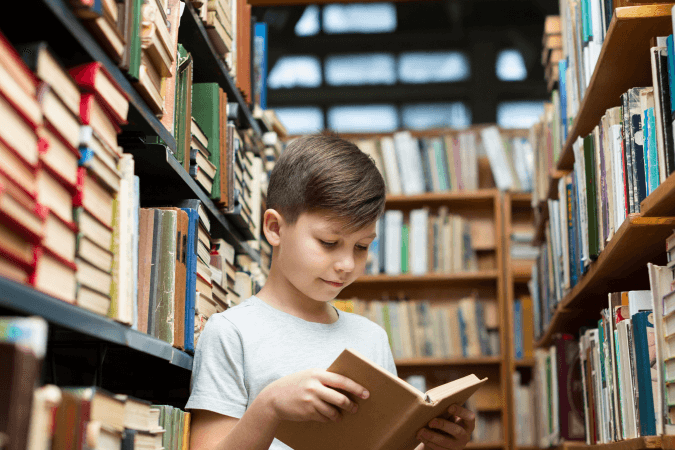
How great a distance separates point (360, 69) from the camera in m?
5.52

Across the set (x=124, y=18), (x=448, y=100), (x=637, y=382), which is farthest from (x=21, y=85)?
(x=448, y=100)

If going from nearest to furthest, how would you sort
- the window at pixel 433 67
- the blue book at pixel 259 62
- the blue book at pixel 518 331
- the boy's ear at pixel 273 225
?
1. the boy's ear at pixel 273 225
2. the blue book at pixel 259 62
3. the blue book at pixel 518 331
4. the window at pixel 433 67

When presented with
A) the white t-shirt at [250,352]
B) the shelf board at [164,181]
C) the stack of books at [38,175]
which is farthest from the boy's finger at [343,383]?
Answer: the shelf board at [164,181]

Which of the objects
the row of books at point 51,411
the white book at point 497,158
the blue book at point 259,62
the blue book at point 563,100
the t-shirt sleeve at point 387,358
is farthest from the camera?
the white book at point 497,158

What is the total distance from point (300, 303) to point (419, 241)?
8.52 feet

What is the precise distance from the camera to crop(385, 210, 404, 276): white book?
4.02 metres

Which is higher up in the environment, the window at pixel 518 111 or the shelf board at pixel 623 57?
the window at pixel 518 111

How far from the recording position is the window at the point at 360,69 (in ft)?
18.0

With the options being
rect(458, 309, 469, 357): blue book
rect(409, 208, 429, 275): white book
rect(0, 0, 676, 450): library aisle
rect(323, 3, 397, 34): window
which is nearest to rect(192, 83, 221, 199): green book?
rect(0, 0, 676, 450): library aisle

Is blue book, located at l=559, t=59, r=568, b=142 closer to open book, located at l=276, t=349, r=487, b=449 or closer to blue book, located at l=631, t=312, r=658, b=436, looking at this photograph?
blue book, located at l=631, t=312, r=658, b=436

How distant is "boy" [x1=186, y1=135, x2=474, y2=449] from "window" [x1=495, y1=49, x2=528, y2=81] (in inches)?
166

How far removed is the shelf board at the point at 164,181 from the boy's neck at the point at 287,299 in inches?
10.7

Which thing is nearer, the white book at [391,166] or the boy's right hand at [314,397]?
the boy's right hand at [314,397]

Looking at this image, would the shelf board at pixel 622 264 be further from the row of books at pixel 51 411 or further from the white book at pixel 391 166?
the white book at pixel 391 166
